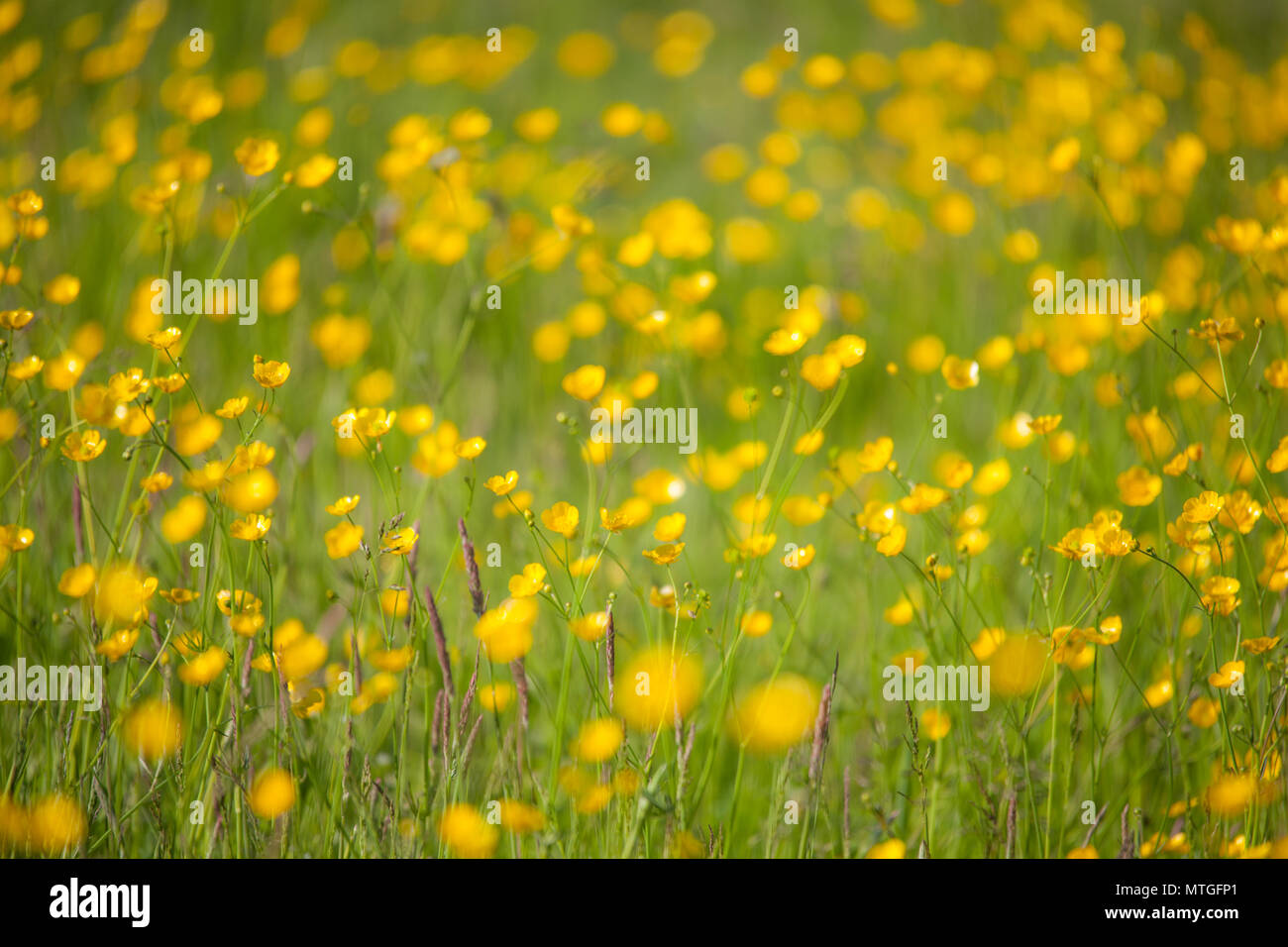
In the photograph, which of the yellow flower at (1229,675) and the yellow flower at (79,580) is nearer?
the yellow flower at (1229,675)

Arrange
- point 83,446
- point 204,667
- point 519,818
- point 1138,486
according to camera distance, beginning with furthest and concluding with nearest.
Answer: point 1138,486
point 83,446
point 204,667
point 519,818

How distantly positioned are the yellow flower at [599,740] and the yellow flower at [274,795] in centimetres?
40

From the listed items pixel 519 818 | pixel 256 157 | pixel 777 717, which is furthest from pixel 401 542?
pixel 256 157

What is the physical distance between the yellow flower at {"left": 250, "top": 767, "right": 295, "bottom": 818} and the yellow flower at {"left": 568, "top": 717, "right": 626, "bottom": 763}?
0.40 metres

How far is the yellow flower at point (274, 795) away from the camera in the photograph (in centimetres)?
131

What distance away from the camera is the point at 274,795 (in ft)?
4.33

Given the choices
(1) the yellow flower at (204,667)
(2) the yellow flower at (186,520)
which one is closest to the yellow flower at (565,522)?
(1) the yellow flower at (204,667)

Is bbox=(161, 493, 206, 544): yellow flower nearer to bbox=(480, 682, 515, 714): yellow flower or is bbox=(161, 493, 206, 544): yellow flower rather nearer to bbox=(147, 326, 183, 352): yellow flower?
bbox=(147, 326, 183, 352): yellow flower

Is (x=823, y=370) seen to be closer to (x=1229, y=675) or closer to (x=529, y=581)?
(x=529, y=581)

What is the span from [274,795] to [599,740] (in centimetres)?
46

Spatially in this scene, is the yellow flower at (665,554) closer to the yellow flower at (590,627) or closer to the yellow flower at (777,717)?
the yellow flower at (590,627)

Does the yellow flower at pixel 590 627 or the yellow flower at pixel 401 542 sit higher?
the yellow flower at pixel 401 542

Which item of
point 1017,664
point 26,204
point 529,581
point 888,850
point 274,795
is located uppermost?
point 26,204
